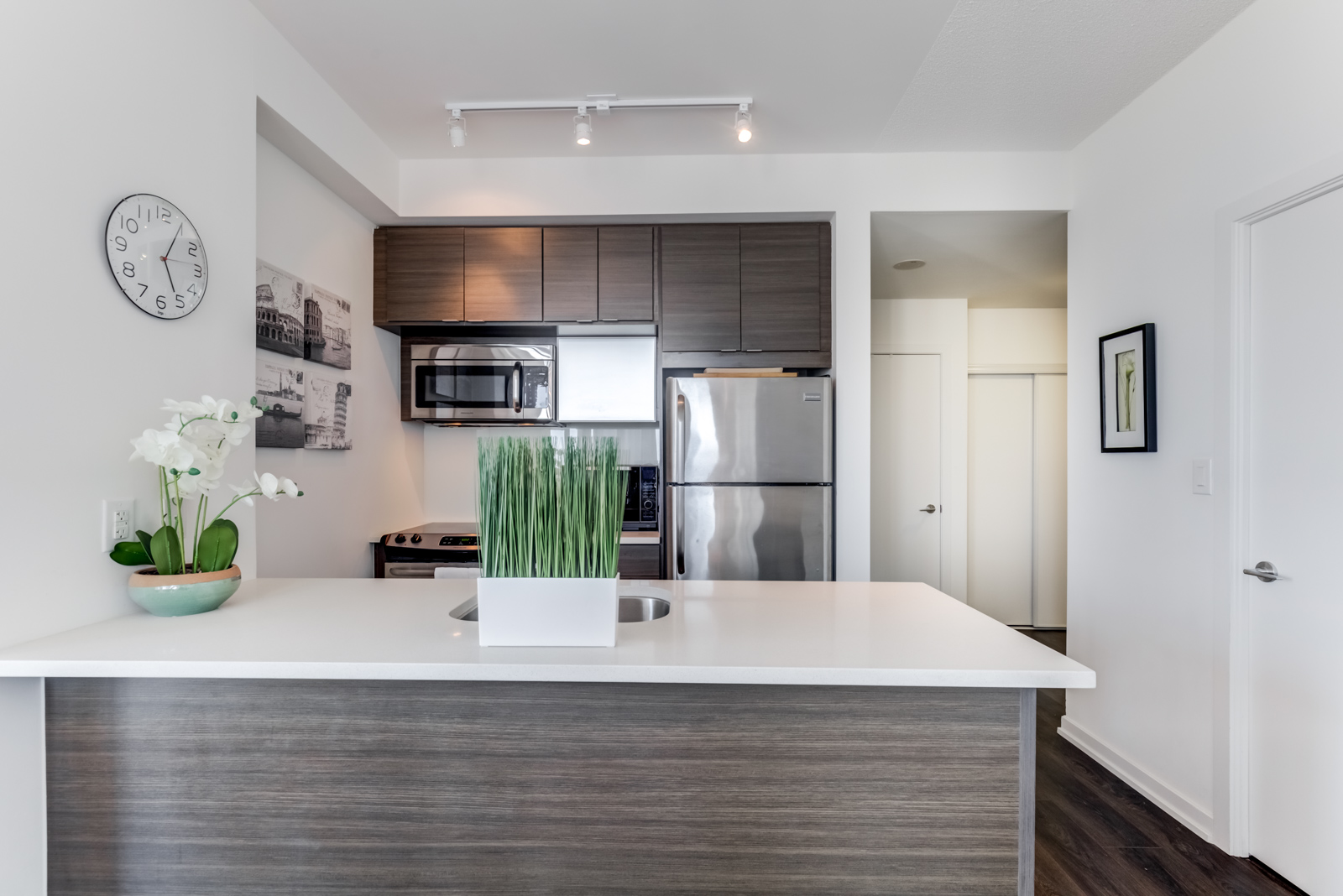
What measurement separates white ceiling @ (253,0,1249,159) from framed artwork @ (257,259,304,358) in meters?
0.74

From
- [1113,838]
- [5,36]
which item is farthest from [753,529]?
[5,36]

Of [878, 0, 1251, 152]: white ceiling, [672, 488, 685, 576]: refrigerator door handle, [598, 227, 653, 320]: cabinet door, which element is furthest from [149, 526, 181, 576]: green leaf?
[878, 0, 1251, 152]: white ceiling

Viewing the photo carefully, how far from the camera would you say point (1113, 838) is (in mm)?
2273

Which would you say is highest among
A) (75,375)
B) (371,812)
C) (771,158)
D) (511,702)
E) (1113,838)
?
(771,158)

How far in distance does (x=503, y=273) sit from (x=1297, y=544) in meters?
3.09

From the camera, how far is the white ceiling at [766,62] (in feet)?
7.00

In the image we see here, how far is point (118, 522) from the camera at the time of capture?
1.58 m

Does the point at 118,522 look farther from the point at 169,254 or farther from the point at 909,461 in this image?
the point at 909,461

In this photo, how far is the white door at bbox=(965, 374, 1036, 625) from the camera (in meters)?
5.11

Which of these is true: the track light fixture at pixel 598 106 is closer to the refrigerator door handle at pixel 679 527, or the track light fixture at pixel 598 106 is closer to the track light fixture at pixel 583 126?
the track light fixture at pixel 583 126

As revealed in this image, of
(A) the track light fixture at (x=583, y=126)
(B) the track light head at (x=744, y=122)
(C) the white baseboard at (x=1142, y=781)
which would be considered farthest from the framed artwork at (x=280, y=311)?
(C) the white baseboard at (x=1142, y=781)

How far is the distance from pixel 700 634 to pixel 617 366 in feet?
7.39

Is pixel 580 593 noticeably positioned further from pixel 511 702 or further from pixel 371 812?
pixel 371 812

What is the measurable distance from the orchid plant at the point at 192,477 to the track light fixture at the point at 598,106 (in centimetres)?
157
